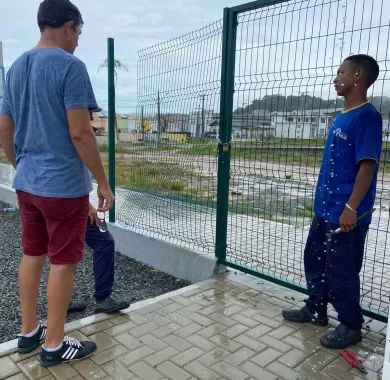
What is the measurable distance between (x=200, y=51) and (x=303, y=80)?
4.20 feet

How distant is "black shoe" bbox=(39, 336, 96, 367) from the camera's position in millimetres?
2688

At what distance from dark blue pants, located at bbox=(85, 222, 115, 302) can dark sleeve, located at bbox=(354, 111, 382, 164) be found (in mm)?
2006

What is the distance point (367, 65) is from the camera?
9.04 ft

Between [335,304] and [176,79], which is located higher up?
[176,79]

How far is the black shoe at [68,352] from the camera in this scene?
8.82 ft

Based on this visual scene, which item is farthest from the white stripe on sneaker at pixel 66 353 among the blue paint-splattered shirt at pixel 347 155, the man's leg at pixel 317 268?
the blue paint-splattered shirt at pixel 347 155

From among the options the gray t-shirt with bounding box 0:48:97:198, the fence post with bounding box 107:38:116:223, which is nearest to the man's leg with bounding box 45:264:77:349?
the gray t-shirt with bounding box 0:48:97:198

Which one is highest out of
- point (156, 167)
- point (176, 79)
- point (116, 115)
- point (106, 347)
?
point (176, 79)

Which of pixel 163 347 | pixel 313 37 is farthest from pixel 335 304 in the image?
pixel 313 37

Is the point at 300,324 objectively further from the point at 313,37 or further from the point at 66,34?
the point at 66,34

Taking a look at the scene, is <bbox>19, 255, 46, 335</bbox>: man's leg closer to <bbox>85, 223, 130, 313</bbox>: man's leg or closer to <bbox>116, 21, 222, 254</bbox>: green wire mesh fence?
<bbox>85, 223, 130, 313</bbox>: man's leg

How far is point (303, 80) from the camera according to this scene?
327 centimetres

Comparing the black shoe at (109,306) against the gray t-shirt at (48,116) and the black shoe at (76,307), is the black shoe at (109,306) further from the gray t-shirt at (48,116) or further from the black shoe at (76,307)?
the gray t-shirt at (48,116)

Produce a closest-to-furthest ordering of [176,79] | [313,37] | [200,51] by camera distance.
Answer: [313,37], [200,51], [176,79]
